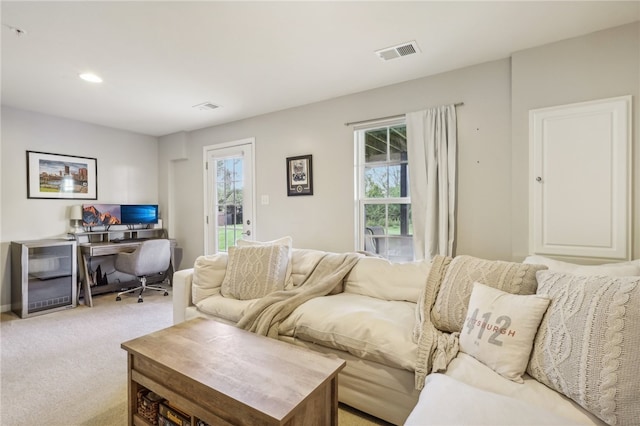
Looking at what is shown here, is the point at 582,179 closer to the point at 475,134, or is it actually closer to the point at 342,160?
the point at 475,134

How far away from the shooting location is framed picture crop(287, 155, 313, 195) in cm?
349

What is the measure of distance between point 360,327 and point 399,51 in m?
2.03

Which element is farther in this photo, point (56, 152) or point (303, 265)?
point (56, 152)

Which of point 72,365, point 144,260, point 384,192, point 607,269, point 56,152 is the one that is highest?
point 56,152

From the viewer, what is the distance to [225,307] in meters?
2.34

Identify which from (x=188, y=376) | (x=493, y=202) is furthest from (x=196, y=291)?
(x=493, y=202)

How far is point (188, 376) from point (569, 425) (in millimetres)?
1420

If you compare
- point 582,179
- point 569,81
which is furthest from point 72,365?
point 569,81

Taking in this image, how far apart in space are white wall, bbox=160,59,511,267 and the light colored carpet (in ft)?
4.98

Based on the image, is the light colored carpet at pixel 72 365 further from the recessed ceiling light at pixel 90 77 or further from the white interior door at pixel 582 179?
the recessed ceiling light at pixel 90 77

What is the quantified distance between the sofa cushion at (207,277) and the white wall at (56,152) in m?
2.72

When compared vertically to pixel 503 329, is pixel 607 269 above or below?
above

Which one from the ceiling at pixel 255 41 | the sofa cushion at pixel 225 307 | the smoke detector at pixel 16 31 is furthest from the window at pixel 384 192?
the smoke detector at pixel 16 31

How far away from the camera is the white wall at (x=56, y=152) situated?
11.6 ft
